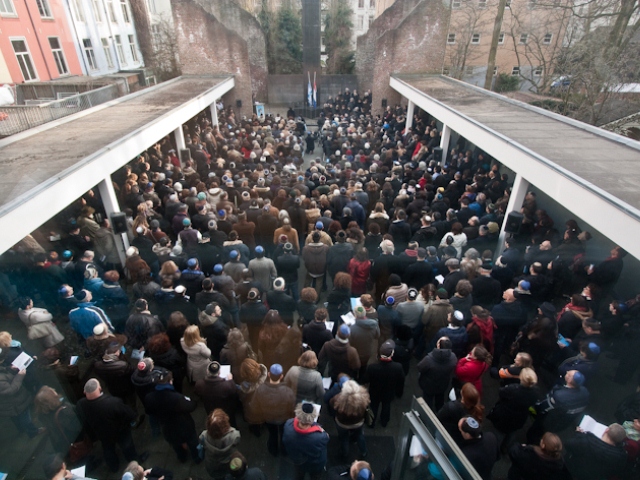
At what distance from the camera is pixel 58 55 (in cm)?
2044

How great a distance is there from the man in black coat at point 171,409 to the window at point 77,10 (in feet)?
86.3

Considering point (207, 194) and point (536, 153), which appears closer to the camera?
point (536, 153)

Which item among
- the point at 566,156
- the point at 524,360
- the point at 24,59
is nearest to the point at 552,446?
the point at 524,360

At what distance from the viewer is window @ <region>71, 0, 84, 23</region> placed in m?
21.9

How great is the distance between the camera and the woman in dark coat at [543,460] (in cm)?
305

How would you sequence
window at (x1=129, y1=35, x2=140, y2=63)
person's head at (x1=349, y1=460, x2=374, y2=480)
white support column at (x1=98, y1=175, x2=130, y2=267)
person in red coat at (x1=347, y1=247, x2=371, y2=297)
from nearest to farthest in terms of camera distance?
person's head at (x1=349, y1=460, x2=374, y2=480), person in red coat at (x1=347, y1=247, x2=371, y2=297), white support column at (x1=98, y1=175, x2=130, y2=267), window at (x1=129, y1=35, x2=140, y2=63)

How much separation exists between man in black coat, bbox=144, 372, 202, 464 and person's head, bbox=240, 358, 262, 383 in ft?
1.84

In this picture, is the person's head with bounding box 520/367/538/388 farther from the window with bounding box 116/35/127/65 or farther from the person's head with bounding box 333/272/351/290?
the window with bounding box 116/35/127/65

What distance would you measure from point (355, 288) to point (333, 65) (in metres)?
27.1

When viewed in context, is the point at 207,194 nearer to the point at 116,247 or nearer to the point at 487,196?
the point at 116,247

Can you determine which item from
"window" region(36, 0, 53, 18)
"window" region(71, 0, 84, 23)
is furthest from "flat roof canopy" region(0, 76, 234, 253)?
"window" region(71, 0, 84, 23)

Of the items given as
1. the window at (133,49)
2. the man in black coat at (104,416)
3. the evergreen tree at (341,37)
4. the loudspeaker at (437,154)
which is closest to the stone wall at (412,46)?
the loudspeaker at (437,154)

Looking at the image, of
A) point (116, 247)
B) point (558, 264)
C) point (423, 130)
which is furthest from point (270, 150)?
point (558, 264)

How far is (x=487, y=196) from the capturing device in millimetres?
8398
